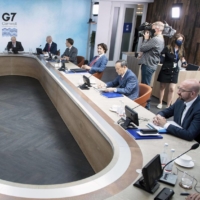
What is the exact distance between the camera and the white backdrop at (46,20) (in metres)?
8.26

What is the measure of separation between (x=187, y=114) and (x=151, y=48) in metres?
2.37

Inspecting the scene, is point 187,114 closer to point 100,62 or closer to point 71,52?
point 100,62

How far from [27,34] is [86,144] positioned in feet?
21.6

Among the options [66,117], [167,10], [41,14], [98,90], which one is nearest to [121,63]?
[98,90]

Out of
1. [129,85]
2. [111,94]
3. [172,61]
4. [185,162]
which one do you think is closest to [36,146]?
[111,94]

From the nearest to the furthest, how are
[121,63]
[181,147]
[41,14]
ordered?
[181,147]
[121,63]
[41,14]

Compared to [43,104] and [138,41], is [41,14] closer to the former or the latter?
[138,41]

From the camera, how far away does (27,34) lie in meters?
8.62

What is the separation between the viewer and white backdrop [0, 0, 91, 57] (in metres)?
8.26

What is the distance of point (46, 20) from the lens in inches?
342

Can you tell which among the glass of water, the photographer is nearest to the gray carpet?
the glass of water

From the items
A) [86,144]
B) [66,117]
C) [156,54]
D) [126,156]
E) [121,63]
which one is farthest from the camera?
[156,54]

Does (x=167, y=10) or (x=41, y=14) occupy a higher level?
(x=167, y=10)

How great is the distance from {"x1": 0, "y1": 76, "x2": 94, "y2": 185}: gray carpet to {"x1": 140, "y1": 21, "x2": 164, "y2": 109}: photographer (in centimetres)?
193
